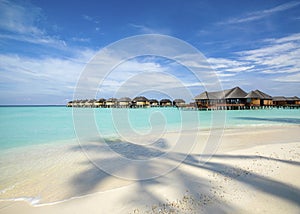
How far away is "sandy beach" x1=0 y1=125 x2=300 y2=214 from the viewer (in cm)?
304

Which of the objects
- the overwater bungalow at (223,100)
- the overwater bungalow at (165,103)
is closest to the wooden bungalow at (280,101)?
the overwater bungalow at (223,100)

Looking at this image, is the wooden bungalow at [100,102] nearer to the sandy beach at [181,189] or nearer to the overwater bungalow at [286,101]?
the overwater bungalow at [286,101]

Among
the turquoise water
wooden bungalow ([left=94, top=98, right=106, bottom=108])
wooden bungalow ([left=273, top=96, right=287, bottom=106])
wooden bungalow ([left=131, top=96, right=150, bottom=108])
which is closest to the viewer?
the turquoise water

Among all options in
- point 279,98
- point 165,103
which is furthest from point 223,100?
point 165,103

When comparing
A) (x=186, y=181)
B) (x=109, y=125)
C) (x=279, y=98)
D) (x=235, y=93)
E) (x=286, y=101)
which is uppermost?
(x=235, y=93)

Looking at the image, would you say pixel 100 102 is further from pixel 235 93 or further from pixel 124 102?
pixel 235 93

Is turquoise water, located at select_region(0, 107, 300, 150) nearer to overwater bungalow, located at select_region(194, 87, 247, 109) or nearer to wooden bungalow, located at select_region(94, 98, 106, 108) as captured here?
overwater bungalow, located at select_region(194, 87, 247, 109)

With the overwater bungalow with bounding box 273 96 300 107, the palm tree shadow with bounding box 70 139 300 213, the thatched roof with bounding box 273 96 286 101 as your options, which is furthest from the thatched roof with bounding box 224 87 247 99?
the palm tree shadow with bounding box 70 139 300 213

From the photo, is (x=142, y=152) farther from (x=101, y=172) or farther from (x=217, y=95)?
(x=217, y=95)

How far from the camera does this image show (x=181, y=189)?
145 inches

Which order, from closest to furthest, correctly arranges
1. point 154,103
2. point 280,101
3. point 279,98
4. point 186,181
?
point 186,181
point 280,101
point 279,98
point 154,103

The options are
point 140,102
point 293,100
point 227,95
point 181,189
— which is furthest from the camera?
point 140,102

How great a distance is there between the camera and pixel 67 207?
3.36 meters

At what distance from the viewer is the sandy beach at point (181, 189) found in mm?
3039
